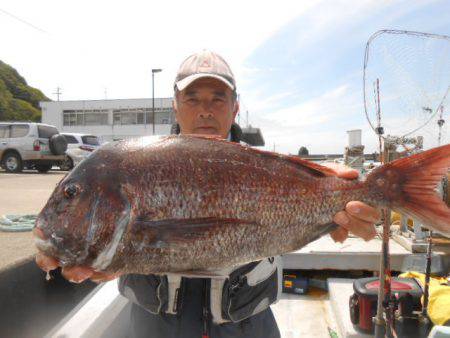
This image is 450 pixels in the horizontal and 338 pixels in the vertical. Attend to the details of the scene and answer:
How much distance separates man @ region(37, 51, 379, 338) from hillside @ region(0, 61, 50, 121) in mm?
53230

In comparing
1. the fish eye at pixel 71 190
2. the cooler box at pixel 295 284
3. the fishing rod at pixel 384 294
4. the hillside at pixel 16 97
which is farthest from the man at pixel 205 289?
the hillside at pixel 16 97

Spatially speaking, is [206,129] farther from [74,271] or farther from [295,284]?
[295,284]

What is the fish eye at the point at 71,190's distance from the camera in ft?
5.56

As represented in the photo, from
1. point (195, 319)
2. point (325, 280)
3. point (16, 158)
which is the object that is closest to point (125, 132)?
point (16, 158)

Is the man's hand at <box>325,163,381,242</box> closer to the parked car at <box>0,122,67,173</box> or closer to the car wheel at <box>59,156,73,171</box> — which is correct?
the parked car at <box>0,122,67,173</box>

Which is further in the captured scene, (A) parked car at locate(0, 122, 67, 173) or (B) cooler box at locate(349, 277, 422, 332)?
(A) parked car at locate(0, 122, 67, 173)

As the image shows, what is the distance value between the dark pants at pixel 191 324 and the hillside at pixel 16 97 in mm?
53382

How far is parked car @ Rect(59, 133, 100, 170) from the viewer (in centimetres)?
1787

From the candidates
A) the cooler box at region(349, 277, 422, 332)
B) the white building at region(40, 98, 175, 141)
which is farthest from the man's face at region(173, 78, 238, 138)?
the white building at region(40, 98, 175, 141)

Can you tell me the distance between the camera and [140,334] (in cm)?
242

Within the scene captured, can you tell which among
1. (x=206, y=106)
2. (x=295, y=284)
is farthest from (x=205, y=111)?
Answer: (x=295, y=284)

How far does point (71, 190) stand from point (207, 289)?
102cm

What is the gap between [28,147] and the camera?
1638 centimetres

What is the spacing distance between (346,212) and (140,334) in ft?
4.83
